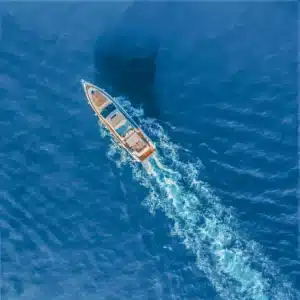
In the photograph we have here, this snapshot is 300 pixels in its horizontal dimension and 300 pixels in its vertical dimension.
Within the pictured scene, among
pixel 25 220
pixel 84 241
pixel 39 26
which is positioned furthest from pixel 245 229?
pixel 39 26

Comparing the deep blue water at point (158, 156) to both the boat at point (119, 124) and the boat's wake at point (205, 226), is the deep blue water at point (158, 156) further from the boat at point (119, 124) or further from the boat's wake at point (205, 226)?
the boat at point (119, 124)

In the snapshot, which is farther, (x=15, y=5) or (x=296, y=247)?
(x=15, y=5)

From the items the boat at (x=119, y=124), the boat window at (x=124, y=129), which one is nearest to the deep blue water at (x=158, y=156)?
the boat at (x=119, y=124)

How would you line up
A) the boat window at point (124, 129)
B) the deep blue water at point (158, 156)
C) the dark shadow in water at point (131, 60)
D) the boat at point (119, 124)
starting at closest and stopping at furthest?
the deep blue water at point (158, 156), the boat at point (119, 124), the boat window at point (124, 129), the dark shadow in water at point (131, 60)

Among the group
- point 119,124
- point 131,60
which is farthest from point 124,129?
point 131,60

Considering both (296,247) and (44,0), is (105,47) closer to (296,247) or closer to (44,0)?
(44,0)

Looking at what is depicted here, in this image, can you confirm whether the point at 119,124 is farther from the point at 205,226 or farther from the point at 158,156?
the point at 205,226
